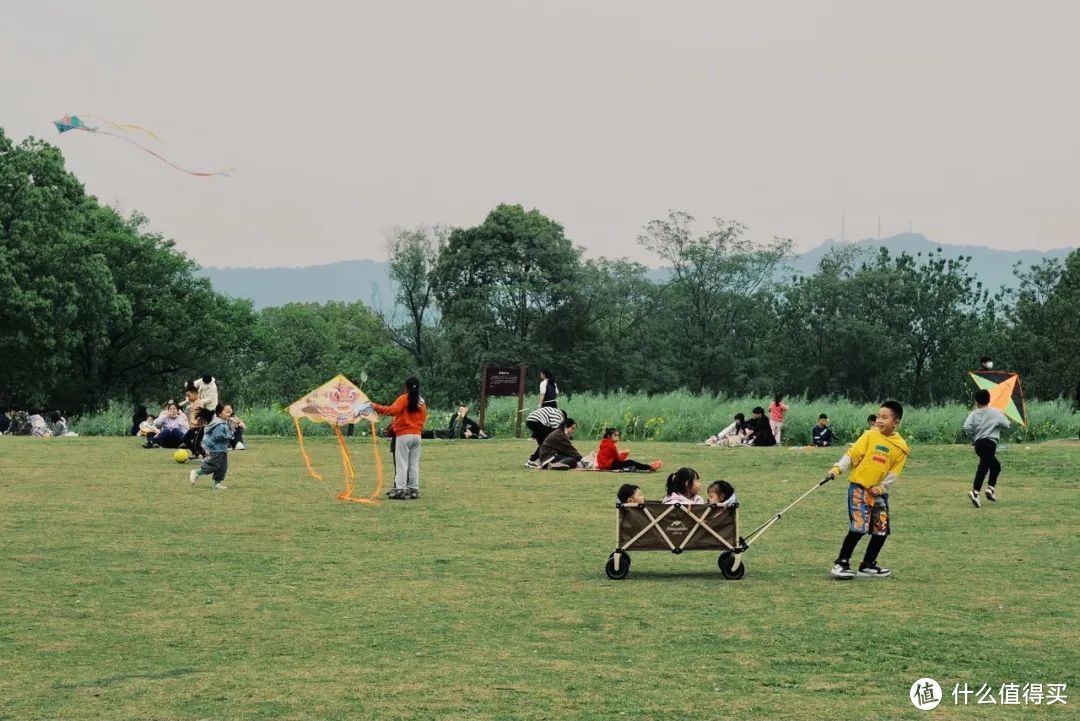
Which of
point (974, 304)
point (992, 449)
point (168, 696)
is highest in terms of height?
point (974, 304)

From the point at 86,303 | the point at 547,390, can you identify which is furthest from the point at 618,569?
the point at 86,303

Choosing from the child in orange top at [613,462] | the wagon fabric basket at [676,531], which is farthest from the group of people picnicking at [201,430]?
the wagon fabric basket at [676,531]

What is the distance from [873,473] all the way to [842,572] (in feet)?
3.23

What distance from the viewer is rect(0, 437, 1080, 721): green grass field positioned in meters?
8.37

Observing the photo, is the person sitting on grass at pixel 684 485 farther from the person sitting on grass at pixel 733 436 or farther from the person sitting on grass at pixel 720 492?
the person sitting on grass at pixel 733 436

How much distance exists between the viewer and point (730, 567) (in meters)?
13.0

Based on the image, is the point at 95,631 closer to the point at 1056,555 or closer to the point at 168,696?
the point at 168,696

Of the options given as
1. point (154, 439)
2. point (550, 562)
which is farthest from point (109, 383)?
point (550, 562)

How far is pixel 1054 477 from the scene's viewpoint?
24.4 meters

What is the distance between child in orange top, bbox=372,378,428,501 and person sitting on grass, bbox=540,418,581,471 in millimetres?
5836

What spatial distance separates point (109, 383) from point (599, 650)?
61.7 metres

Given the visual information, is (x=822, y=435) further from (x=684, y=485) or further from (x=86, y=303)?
(x=86, y=303)

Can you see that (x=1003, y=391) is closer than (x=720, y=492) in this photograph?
No

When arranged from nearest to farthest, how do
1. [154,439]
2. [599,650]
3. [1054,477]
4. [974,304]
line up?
1. [599,650]
2. [1054,477]
3. [154,439]
4. [974,304]
